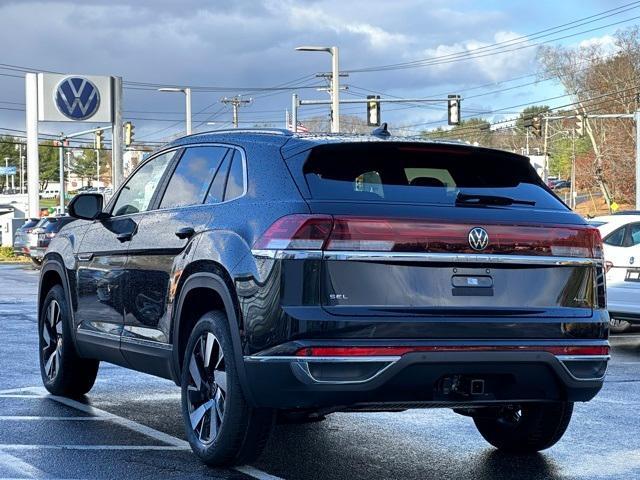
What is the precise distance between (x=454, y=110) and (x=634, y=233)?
33771 mm

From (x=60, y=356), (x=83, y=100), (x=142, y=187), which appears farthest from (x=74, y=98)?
(x=142, y=187)

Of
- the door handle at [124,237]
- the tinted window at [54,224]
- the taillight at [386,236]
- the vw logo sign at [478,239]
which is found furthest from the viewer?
the tinted window at [54,224]

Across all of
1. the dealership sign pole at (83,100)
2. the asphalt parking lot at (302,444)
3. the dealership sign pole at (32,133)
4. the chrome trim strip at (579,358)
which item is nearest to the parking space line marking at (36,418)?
the asphalt parking lot at (302,444)

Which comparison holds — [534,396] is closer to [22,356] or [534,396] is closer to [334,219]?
[334,219]

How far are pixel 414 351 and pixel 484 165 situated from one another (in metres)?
1.35

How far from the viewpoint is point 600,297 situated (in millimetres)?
6566

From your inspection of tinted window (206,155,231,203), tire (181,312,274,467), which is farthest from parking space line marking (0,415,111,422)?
tinted window (206,155,231,203)

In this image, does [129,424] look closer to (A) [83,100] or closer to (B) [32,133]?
(A) [83,100]

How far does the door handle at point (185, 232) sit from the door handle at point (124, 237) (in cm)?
86

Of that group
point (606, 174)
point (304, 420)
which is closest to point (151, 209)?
point (304, 420)

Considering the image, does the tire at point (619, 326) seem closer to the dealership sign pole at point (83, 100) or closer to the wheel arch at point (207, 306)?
the wheel arch at point (207, 306)

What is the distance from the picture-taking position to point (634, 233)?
50.2 ft

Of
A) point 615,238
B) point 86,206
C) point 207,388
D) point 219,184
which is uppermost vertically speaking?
point 219,184

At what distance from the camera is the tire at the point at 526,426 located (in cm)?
710
